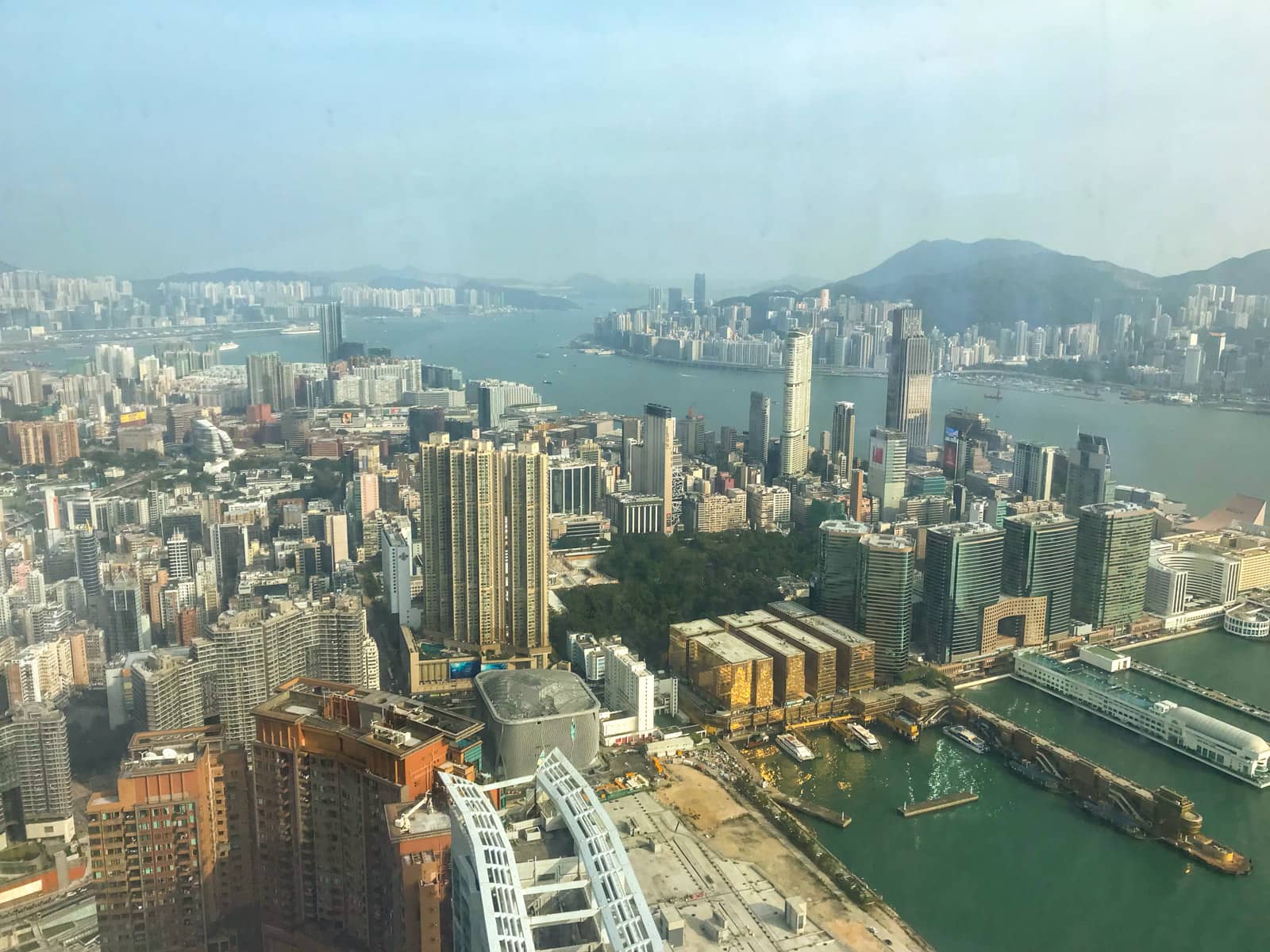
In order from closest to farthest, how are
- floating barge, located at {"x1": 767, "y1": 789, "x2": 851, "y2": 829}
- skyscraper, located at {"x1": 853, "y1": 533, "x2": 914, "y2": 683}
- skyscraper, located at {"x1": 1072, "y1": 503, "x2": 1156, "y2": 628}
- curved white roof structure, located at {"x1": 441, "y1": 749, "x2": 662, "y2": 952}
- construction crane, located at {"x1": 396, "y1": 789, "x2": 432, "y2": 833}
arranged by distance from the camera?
curved white roof structure, located at {"x1": 441, "y1": 749, "x2": 662, "y2": 952}
construction crane, located at {"x1": 396, "y1": 789, "x2": 432, "y2": 833}
floating barge, located at {"x1": 767, "y1": 789, "x2": 851, "y2": 829}
skyscraper, located at {"x1": 853, "y1": 533, "x2": 914, "y2": 683}
skyscraper, located at {"x1": 1072, "y1": 503, "x2": 1156, "y2": 628}

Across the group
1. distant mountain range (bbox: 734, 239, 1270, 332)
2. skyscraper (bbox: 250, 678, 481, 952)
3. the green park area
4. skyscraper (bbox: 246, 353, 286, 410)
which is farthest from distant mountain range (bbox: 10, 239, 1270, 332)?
skyscraper (bbox: 250, 678, 481, 952)

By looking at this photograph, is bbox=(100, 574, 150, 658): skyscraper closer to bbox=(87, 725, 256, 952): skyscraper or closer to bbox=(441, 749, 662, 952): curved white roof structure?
bbox=(87, 725, 256, 952): skyscraper

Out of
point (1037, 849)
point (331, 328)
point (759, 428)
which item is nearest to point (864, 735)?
point (1037, 849)

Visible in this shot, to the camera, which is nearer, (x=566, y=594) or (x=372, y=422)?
(x=566, y=594)

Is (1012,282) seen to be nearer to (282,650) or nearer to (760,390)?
(760,390)

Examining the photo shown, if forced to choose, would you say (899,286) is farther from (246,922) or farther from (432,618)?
(246,922)

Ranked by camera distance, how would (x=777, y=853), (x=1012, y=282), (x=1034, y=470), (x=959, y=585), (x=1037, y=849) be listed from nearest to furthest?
(x=777, y=853) → (x=1037, y=849) → (x=959, y=585) → (x=1034, y=470) → (x=1012, y=282)

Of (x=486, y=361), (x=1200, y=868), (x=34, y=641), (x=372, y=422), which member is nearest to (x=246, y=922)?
(x=34, y=641)
